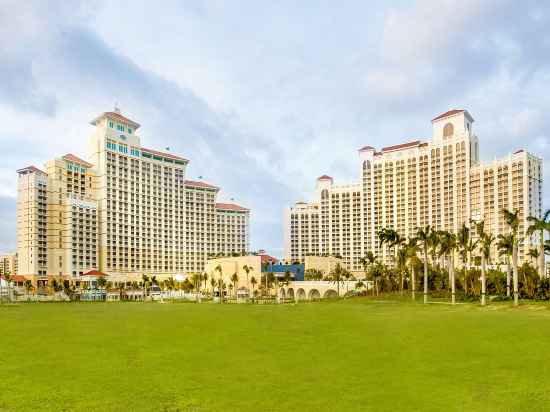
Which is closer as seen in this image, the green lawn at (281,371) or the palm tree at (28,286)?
the green lawn at (281,371)

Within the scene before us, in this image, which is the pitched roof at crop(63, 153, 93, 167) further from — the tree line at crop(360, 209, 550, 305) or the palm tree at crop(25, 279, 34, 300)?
the tree line at crop(360, 209, 550, 305)

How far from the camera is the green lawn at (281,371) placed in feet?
43.2

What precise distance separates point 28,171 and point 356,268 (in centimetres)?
10841

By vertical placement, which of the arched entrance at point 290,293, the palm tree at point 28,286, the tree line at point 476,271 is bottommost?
the arched entrance at point 290,293

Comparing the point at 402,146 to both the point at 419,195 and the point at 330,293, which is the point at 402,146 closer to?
the point at 419,195

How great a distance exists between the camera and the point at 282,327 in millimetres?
33250

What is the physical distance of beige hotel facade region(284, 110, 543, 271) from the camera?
14362 cm

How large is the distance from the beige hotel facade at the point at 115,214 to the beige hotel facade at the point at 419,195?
1516 inches

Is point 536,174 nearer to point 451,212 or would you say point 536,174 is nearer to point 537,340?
point 451,212

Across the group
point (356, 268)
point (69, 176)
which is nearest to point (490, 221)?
point (356, 268)

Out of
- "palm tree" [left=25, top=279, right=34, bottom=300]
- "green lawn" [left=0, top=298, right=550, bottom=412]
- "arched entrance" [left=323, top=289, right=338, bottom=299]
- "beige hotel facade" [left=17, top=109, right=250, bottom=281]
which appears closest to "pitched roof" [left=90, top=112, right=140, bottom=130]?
"beige hotel facade" [left=17, top=109, right=250, bottom=281]

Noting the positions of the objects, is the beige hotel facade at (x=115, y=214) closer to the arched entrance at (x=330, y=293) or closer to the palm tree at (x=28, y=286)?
the palm tree at (x=28, y=286)

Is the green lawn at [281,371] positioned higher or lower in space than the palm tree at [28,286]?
higher

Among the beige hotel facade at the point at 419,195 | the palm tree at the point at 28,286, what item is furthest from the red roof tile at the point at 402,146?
the palm tree at the point at 28,286
